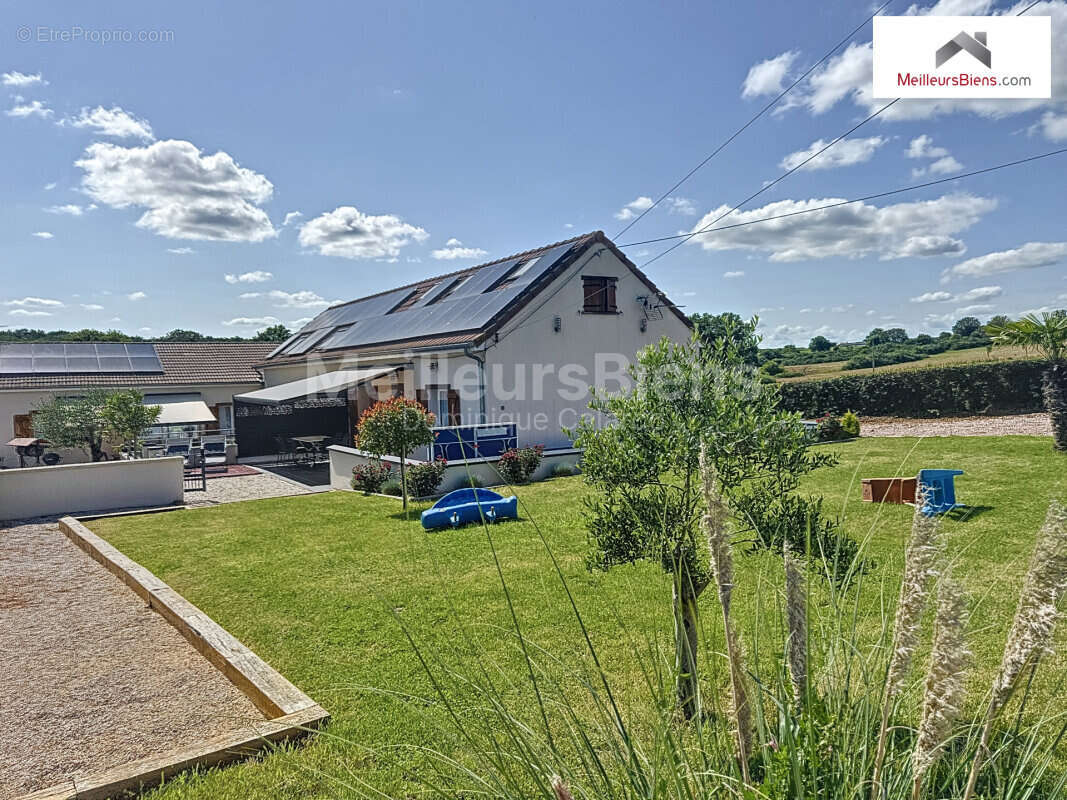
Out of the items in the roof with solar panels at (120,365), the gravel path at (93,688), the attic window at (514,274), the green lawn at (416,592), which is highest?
the attic window at (514,274)

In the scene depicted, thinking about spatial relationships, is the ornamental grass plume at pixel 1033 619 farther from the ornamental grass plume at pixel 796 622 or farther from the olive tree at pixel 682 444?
the olive tree at pixel 682 444

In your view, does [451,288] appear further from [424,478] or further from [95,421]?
[95,421]

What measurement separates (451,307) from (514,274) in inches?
114

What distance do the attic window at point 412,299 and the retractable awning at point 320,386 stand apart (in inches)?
197

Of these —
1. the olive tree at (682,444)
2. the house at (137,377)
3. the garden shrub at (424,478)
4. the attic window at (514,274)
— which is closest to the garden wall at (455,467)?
the garden shrub at (424,478)

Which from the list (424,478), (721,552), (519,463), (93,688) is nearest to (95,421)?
(424,478)

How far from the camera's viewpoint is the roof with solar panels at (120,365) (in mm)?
28859

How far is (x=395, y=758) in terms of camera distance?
447 centimetres

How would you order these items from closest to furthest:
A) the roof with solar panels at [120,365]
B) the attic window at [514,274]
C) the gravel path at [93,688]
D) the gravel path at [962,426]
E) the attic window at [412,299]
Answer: the gravel path at [93,688], the gravel path at [962,426], the attic window at [514,274], the roof with solar panels at [120,365], the attic window at [412,299]

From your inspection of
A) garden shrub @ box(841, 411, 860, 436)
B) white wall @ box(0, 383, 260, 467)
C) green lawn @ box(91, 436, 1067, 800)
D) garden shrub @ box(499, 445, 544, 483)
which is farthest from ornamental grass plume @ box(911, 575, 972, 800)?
white wall @ box(0, 383, 260, 467)

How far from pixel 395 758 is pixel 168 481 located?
16.6 metres

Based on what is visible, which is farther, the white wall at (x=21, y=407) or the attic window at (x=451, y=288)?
the attic window at (x=451, y=288)

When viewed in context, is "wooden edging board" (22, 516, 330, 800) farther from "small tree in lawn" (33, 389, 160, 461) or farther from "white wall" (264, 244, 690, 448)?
"small tree in lawn" (33, 389, 160, 461)

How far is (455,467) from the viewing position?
1809 cm
